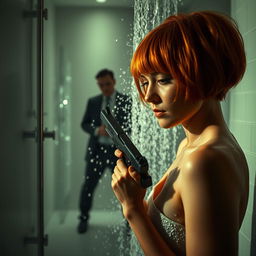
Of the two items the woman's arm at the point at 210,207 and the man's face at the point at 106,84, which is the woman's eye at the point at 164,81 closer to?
the woman's arm at the point at 210,207

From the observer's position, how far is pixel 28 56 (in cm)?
105

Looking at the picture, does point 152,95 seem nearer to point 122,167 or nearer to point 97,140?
point 122,167

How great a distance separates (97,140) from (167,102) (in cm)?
49

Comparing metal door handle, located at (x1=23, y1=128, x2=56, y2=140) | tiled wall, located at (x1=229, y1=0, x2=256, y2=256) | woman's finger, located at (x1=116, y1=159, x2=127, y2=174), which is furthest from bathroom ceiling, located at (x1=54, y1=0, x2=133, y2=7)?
woman's finger, located at (x1=116, y1=159, x2=127, y2=174)

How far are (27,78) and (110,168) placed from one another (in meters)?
0.42

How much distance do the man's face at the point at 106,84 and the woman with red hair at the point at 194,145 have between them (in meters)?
0.38

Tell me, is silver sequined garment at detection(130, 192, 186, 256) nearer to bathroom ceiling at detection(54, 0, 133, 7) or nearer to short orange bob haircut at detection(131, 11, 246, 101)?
short orange bob haircut at detection(131, 11, 246, 101)

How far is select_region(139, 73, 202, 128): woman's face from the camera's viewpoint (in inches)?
22.1

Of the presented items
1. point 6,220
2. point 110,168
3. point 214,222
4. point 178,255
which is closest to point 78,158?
point 110,168

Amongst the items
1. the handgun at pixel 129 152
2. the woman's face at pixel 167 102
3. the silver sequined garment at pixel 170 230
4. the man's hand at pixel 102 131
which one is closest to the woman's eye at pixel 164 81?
the woman's face at pixel 167 102

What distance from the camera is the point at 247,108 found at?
2.75 feet

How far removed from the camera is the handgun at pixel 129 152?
1.84ft

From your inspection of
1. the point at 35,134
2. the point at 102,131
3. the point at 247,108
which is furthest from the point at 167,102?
the point at 35,134

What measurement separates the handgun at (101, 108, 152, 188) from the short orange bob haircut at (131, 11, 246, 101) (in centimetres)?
14
